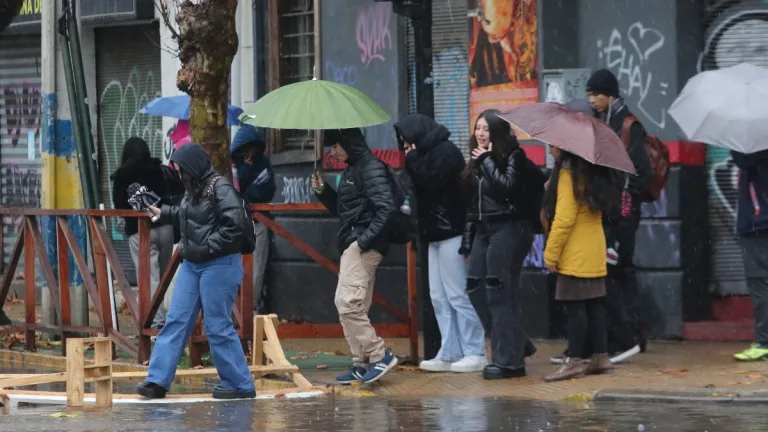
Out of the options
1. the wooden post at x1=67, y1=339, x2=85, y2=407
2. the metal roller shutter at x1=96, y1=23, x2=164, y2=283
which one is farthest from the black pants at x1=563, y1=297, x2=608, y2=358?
the metal roller shutter at x1=96, y1=23, x2=164, y2=283

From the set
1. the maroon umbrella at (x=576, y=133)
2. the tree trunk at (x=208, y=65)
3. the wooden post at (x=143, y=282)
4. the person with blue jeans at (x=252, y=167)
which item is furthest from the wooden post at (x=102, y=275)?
the maroon umbrella at (x=576, y=133)

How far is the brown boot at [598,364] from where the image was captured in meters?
10.6

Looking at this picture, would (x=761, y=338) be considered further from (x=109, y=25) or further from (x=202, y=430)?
(x=109, y=25)

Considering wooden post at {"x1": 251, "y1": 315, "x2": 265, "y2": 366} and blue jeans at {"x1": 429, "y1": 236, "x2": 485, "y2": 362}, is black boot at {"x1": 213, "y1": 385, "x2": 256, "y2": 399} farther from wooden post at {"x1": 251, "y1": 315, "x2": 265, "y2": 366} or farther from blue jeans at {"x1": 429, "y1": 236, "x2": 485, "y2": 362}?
blue jeans at {"x1": 429, "y1": 236, "x2": 485, "y2": 362}

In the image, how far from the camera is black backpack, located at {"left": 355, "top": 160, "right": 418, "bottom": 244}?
10656mm

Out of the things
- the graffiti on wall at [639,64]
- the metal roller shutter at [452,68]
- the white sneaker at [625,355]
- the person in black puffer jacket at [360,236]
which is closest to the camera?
the person in black puffer jacket at [360,236]

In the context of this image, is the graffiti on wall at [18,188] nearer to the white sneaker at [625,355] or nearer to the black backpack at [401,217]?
the black backpack at [401,217]

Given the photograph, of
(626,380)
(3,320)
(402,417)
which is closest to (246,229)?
(402,417)

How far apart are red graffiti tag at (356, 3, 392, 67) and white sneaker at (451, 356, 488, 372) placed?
12.6 ft

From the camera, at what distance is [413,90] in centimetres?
1407

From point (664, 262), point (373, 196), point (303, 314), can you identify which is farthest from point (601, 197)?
point (303, 314)

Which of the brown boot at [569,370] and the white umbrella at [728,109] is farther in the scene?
the white umbrella at [728,109]

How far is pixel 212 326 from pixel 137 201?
0.96m

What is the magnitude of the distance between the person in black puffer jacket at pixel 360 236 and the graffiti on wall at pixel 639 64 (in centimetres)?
276
